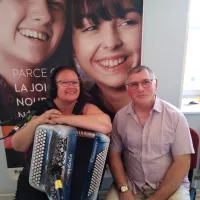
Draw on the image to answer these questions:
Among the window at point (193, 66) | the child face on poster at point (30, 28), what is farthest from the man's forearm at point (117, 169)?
the child face on poster at point (30, 28)

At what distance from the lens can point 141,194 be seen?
1.45m

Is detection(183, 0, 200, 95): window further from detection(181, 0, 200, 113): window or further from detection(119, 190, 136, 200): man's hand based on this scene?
detection(119, 190, 136, 200): man's hand

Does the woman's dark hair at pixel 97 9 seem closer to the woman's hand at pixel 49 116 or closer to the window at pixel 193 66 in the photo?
the window at pixel 193 66

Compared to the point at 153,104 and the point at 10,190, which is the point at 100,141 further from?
the point at 10,190

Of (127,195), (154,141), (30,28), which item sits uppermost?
(30,28)

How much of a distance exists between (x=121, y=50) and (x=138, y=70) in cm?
35

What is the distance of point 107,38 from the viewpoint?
1.60 meters

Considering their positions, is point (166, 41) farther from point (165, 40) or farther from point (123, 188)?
point (123, 188)

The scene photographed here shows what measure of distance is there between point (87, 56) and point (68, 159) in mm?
810

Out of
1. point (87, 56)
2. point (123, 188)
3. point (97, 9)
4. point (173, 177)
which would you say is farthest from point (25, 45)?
point (173, 177)

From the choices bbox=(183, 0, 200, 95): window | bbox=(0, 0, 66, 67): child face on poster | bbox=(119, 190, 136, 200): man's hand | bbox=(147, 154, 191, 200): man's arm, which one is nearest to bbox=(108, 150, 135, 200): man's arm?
bbox=(119, 190, 136, 200): man's hand

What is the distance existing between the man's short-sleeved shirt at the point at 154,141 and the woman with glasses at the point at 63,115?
0.20 m

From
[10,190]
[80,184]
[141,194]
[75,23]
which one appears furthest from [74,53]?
[10,190]

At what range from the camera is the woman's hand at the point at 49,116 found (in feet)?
4.03
